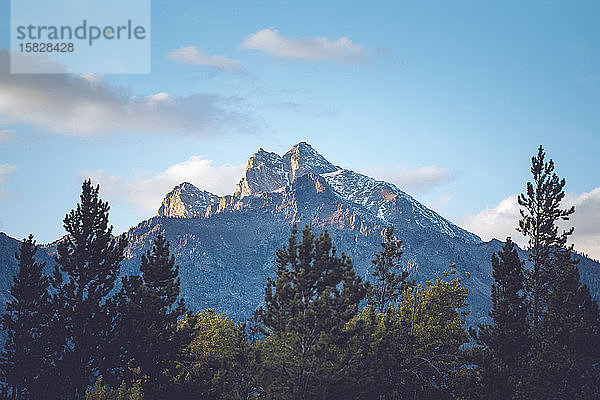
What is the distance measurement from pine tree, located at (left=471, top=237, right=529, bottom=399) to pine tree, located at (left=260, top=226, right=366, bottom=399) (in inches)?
474

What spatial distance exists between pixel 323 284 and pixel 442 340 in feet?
53.9

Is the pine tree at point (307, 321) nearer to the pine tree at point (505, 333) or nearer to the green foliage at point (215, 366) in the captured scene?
the green foliage at point (215, 366)

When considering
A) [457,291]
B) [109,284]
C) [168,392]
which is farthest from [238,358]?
[457,291]

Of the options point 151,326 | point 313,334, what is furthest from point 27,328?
point 313,334

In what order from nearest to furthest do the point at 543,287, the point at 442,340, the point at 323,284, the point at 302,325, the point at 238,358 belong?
the point at 302,325
the point at 323,284
the point at 238,358
the point at 442,340
the point at 543,287

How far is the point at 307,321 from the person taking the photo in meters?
42.7

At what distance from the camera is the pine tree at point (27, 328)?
58656 millimetres

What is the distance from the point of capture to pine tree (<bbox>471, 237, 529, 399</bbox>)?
4788 centimetres

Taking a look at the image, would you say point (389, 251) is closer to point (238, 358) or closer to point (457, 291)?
point (457, 291)

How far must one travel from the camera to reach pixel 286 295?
147 feet

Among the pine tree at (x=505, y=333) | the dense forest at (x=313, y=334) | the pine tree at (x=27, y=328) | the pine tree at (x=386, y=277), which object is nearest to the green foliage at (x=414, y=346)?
the dense forest at (x=313, y=334)

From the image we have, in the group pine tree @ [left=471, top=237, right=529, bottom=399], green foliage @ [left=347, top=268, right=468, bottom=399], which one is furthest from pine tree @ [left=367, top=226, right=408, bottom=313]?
pine tree @ [left=471, top=237, right=529, bottom=399]

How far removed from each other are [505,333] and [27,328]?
1825 inches

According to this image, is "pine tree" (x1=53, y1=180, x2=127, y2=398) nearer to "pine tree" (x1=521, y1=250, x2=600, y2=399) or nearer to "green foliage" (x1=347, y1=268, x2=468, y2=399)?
"green foliage" (x1=347, y1=268, x2=468, y2=399)
